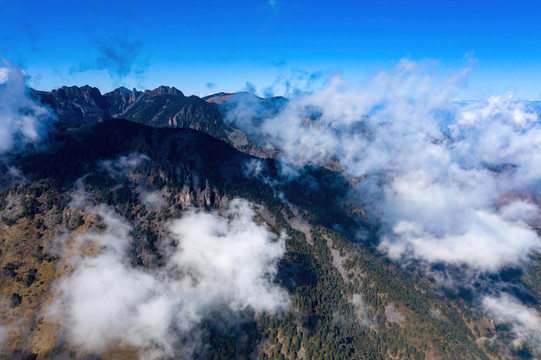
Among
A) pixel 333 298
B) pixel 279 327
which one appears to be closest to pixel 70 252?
pixel 279 327

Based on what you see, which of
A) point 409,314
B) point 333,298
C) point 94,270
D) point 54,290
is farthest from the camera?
point 333,298

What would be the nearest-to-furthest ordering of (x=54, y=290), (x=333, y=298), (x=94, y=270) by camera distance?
1. (x=54, y=290)
2. (x=94, y=270)
3. (x=333, y=298)

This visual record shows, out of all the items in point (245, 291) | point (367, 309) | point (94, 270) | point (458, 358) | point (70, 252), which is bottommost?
point (458, 358)

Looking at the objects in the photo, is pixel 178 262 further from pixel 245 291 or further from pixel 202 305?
pixel 245 291

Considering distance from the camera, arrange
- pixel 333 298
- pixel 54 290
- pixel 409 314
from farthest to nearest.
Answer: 1. pixel 333 298
2. pixel 409 314
3. pixel 54 290

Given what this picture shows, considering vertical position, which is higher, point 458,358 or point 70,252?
point 70,252

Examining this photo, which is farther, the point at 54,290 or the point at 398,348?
the point at 398,348

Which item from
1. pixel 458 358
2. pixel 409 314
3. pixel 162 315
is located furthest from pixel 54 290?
pixel 458 358

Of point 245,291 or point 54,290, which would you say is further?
point 245,291

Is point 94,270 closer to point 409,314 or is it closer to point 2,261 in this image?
point 2,261
